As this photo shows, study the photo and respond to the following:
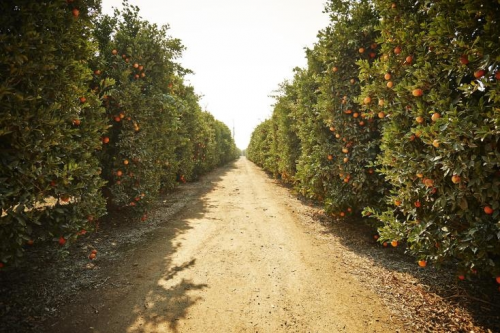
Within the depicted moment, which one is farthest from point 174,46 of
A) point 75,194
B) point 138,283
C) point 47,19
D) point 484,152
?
point 484,152

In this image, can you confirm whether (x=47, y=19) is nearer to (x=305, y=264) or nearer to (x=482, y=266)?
(x=305, y=264)

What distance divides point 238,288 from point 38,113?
4.17 m

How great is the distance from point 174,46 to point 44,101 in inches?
229

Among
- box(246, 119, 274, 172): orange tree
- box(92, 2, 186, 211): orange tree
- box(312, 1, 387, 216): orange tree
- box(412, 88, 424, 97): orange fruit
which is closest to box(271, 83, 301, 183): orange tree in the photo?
box(246, 119, 274, 172): orange tree

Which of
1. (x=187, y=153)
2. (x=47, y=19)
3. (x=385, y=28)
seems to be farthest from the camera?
(x=187, y=153)

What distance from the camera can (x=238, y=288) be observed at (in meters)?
4.55

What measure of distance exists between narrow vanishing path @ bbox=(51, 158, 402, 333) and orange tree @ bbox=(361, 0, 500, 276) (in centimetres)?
146

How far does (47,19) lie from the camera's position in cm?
382

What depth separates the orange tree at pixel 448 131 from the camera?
325 centimetres

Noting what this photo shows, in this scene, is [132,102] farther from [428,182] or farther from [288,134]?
[288,134]

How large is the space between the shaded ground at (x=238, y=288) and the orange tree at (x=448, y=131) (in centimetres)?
90

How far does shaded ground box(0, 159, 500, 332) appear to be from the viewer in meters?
3.67

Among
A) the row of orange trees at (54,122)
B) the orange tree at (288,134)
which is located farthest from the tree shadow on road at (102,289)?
the orange tree at (288,134)

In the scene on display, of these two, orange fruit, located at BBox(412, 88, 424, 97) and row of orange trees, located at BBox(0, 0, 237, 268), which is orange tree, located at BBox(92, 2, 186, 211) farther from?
orange fruit, located at BBox(412, 88, 424, 97)
